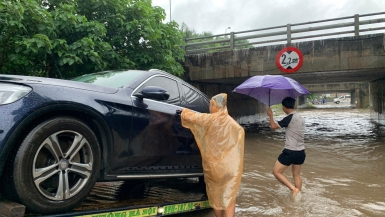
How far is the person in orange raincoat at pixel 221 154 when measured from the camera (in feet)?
10.9

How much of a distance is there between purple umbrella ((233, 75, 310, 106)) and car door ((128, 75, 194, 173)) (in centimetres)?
191

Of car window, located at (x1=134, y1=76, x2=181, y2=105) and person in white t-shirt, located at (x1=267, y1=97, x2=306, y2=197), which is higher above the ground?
car window, located at (x1=134, y1=76, x2=181, y2=105)

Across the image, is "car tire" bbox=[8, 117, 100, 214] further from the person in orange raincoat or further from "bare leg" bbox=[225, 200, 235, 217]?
"bare leg" bbox=[225, 200, 235, 217]

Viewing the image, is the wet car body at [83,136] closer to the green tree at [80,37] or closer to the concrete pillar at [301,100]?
the green tree at [80,37]

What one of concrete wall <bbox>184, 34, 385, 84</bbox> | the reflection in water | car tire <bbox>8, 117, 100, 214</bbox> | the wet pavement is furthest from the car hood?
concrete wall <bbox>184, 34, 385, 84</bbox>

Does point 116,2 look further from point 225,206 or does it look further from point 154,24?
point 225,206

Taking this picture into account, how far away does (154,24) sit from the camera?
366 inches

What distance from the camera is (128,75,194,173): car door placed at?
3242mm

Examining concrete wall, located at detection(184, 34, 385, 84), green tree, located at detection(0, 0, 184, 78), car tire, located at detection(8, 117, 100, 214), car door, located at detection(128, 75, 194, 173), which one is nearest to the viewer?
car tire, located at detection(8, 117, 100, 214)

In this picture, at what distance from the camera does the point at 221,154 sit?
335 cm

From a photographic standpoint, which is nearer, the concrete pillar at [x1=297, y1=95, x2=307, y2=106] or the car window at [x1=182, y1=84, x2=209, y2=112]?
the car window at [x1=182, y1=84, x2=209, y2=112]

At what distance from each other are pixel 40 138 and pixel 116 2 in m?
6.67

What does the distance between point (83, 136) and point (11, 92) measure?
0.65 m

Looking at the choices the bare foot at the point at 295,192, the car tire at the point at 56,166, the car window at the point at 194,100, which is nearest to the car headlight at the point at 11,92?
the car tire at the point at 56,166
